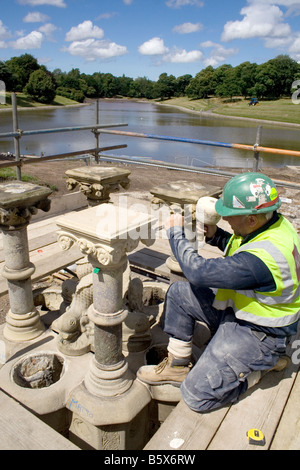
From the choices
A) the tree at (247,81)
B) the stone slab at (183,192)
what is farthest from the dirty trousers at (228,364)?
the tree at (247,81)

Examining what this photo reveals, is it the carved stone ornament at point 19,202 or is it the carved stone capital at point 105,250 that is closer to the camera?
the carved stone capital at point 105,250

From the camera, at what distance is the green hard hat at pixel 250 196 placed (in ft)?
7.70

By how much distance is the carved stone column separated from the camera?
2.92 meters

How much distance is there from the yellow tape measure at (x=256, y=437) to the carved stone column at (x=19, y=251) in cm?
198

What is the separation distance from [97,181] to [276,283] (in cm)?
252

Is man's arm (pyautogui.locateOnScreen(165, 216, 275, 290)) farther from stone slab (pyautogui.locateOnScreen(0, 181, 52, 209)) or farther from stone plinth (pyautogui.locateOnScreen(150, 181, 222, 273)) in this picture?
stone slab (pyautogui.locateOnScreen(0, 181, 52, 209))

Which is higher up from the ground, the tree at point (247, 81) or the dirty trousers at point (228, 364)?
the tree at point (247, 81)

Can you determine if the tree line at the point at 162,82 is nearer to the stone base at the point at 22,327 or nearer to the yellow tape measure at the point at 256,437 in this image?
the stone base at the point at 22,327

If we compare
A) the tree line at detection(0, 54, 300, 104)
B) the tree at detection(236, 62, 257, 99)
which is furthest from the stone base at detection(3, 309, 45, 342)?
the tree at detection(236, 62, 257, 99)

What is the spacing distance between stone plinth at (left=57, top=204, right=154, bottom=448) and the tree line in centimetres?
7144

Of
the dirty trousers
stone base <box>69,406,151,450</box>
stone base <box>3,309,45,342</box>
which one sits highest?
the dirty trousers

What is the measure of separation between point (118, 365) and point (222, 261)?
1070mm
